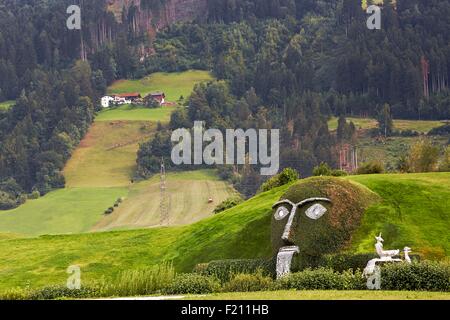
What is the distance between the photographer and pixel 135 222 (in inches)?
6220

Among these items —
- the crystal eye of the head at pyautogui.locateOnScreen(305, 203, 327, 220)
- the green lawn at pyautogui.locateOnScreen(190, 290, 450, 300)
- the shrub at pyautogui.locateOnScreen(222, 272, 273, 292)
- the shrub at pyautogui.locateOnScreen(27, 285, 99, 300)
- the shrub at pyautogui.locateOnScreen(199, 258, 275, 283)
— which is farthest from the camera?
the shrub at pyautogui.locateOnScreen(199, 258, 275, 283)

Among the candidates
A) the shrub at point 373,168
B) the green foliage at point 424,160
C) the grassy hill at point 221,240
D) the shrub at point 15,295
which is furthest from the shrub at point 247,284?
the green foliage at point 424,160

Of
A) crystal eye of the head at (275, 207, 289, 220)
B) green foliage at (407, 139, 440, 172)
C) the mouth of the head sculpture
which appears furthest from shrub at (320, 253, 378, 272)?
green foliage at (407, 139, 440, 172)

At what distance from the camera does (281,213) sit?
44344 millimetres

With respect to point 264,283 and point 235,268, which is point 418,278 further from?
point 235,268

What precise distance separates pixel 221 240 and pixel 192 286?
1494cm

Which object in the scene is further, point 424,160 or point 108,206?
point 108,206

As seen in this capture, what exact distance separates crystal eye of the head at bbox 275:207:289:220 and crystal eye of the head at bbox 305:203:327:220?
1.41 meters

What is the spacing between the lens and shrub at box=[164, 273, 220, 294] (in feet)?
125

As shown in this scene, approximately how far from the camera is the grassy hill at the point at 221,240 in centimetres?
4453

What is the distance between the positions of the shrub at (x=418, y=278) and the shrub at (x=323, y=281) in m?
1.21

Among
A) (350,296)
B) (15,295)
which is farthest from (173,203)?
(350,296)

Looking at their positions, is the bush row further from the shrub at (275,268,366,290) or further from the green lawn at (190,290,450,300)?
the green lawn at (190,290,450,300)
